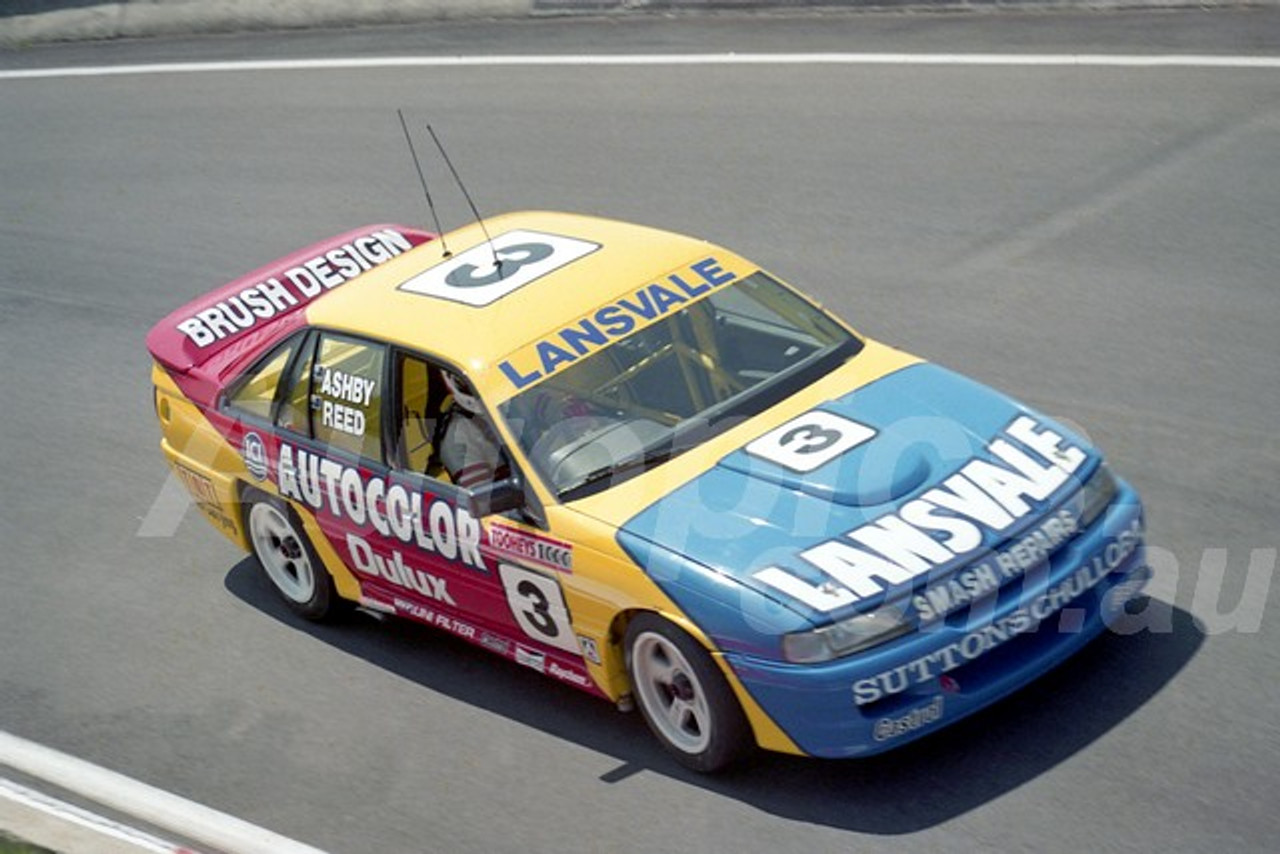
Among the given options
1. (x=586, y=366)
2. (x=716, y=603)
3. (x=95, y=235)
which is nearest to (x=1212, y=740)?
(x=716, y=603)

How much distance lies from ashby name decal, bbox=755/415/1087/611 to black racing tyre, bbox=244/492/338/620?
8.74 feet

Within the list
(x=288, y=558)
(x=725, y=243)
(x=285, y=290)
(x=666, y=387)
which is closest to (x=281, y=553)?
(x=288, y=558)

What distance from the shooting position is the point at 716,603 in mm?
6121

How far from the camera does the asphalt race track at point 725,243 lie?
6.36 metres

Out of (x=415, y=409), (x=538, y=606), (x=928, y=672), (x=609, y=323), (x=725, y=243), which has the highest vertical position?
(x=609, y=323)

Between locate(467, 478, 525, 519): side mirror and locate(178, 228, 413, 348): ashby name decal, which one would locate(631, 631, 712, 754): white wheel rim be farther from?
locate(178, 228, 413, 348): ashby name decal

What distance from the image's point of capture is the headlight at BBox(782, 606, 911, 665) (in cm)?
600

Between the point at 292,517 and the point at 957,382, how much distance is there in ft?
9.39

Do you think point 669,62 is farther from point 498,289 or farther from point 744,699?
point 744,699

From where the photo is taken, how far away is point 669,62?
15320mm

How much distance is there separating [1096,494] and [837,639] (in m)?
1.28

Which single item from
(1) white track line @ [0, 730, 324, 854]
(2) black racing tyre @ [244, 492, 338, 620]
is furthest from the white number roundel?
(2) black racing tyre @ [244, 492, 338, 620]

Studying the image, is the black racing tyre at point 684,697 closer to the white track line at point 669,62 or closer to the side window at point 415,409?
the side window at point 415,409

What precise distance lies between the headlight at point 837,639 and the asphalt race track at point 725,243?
56 cm
